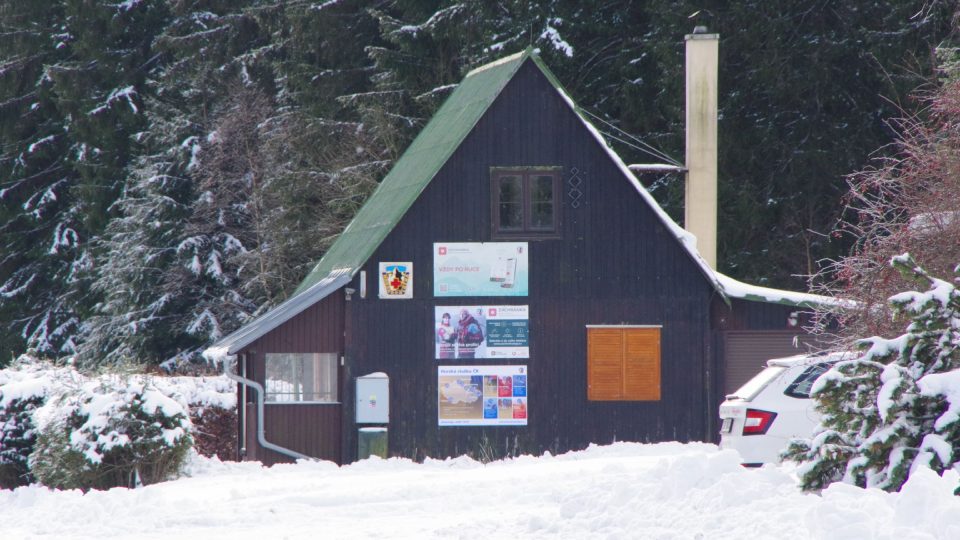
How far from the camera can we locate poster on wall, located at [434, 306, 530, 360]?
2352cm

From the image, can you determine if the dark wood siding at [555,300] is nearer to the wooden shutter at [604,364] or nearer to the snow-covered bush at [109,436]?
the wooden shutter at [604,364]

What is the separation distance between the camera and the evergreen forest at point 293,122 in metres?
35.0

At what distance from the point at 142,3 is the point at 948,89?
39.1m

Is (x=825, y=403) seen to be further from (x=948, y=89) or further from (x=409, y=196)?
(x=409, y=196)

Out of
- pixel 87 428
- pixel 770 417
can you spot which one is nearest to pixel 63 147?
pixel 87 428

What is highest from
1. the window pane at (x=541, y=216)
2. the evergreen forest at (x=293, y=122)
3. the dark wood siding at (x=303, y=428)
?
the evergreen forest at (x=293, y=122)

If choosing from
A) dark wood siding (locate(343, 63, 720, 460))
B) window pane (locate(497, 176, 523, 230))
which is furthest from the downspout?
window pane (locate(497, 176, 523, 230))

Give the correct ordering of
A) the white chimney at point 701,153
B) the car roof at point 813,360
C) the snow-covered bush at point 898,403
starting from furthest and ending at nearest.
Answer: the white chimney at point 701,153 < the car roof at point 813,360 < the snow-covered bush at point 898,403

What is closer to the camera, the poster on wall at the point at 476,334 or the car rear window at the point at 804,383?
the car rear window at the point at 804,383

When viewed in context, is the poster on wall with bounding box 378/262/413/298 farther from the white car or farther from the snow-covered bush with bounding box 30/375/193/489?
the white car

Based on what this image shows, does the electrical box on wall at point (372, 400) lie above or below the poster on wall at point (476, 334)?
below

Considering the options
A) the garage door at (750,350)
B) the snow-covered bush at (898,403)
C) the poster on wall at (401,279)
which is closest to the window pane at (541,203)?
the poster on wall at (401,279)

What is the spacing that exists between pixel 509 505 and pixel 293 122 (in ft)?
99.3

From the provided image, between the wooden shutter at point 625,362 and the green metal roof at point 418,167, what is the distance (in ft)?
12.0
